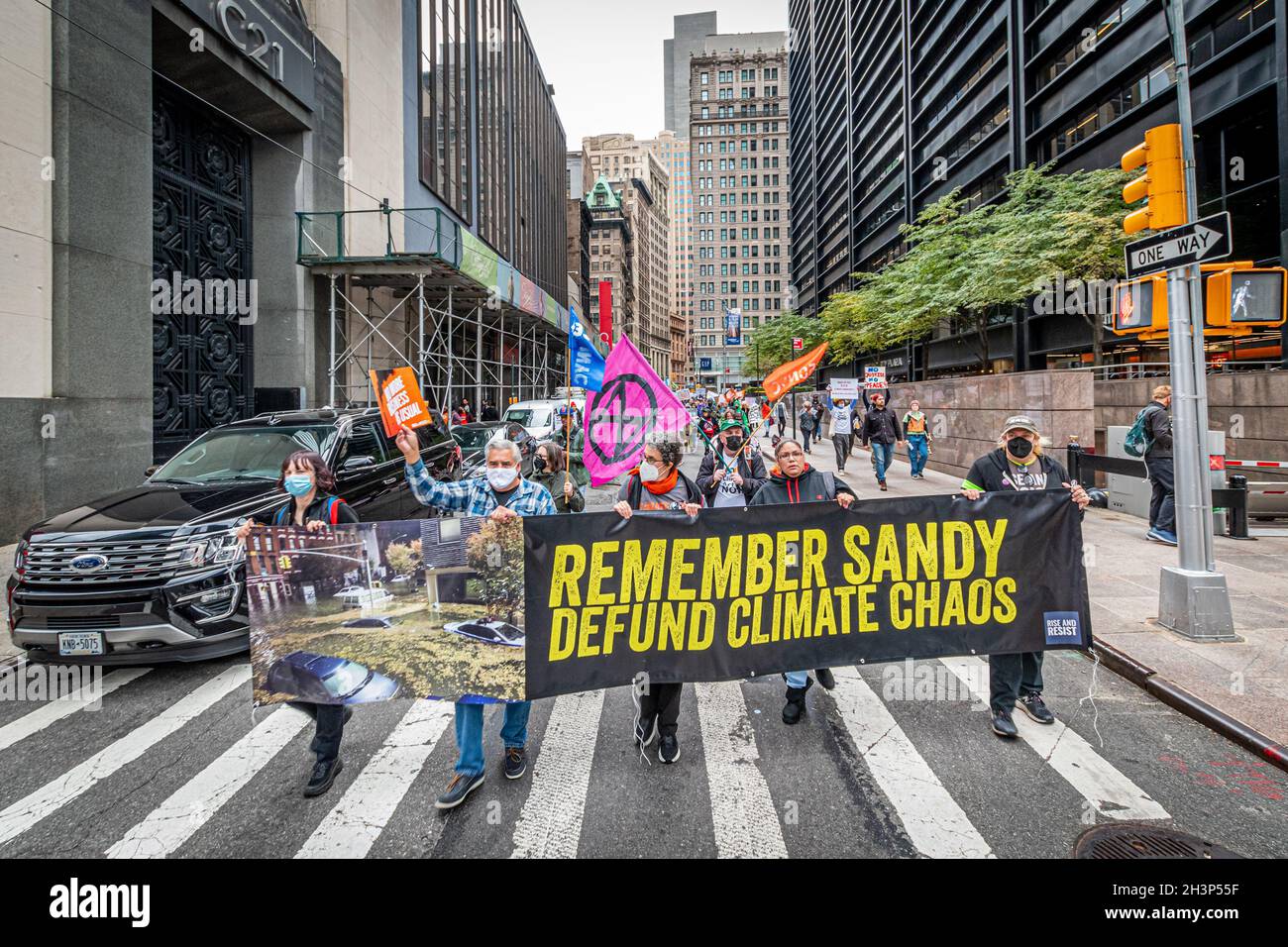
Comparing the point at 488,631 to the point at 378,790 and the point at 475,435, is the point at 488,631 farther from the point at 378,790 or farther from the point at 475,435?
the point at 475,435

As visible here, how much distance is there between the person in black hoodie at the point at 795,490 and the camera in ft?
14.7

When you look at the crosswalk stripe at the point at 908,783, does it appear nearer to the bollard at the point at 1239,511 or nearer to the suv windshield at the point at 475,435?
the bollard at the point at 1239,511

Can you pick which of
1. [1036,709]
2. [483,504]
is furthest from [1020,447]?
[483,504]

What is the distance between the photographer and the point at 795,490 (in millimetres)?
4582

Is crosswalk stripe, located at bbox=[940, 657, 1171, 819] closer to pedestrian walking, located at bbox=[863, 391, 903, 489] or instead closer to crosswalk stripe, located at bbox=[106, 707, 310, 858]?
crosswalk stripe, located at bbox=[106, 707, 310, 858]

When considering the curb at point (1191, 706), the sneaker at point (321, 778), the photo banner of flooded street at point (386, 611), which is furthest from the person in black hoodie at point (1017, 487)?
the sneaker at point (321, 778)

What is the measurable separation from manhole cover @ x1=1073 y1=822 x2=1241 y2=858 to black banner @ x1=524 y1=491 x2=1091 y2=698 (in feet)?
4.13

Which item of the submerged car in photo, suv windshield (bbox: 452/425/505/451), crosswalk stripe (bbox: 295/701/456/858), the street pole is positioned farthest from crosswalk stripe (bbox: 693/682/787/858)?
suv windshield (bbox: 452/425/505/451)

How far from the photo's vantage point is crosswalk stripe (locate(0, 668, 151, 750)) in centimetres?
430

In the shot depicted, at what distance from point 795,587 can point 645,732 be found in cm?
136

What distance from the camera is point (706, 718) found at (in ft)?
15.2

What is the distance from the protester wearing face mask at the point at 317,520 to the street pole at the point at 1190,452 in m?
6.92

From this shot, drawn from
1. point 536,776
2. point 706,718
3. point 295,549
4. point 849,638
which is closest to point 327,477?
point 295,549
